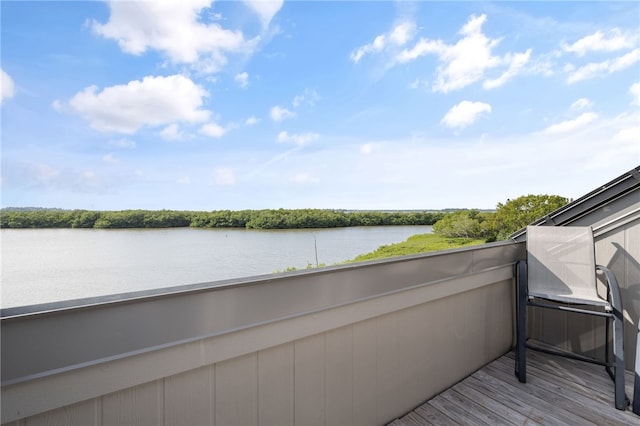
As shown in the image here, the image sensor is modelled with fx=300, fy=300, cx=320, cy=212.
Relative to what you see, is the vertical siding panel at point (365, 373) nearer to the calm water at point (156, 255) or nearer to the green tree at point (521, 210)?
the calm water at point (156, 255)

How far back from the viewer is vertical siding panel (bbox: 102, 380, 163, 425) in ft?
2.63

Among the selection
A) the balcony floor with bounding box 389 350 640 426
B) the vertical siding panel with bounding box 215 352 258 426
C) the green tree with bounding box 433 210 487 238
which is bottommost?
the balcony floor with bounding box 389 350 640 426

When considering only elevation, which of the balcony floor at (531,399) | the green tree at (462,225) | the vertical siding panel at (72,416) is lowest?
the balcony floor at (531,399)

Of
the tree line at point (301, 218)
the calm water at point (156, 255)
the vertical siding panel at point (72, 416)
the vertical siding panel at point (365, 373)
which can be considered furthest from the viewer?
the calm water at point (156, 255)

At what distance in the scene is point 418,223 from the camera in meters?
3.86

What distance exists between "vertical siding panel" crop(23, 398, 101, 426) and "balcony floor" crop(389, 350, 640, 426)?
1402 mm

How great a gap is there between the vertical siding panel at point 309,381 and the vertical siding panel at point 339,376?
0.03 m

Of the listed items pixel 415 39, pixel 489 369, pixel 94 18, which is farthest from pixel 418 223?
pixel 94 18

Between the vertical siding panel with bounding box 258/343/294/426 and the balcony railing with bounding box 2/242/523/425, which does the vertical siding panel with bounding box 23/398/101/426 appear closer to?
the balcony railing with bounding box 2/242/523/425

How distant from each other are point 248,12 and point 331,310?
338 cm

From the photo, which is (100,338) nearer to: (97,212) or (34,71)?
(97,212)

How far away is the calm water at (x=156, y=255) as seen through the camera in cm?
271

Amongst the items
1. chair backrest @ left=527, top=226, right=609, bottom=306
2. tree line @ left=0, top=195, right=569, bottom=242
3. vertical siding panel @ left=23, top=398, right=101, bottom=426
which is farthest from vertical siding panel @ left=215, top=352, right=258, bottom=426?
chair backrest @ left=527, top=226, right=609, bottom=306

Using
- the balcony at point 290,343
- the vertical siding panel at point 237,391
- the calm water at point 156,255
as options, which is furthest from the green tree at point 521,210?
the vertical siding panel at point 237,391
